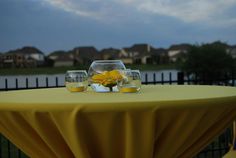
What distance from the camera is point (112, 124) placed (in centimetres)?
226

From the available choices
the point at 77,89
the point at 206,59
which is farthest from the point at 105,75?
the point at 206,59

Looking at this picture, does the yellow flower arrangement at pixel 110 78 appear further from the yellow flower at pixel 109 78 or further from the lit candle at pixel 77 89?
the lit candle at pixel 77 89

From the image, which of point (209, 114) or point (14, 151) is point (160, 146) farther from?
point (14, 151)

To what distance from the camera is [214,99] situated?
232cm

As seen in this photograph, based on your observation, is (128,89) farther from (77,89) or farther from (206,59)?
(206,59)

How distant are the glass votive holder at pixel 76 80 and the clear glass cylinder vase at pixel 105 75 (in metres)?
0.09

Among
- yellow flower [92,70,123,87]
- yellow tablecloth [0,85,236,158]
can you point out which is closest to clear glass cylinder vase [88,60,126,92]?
yellow flower [92,70,123,87]

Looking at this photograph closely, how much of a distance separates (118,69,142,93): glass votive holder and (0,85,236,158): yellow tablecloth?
57 cm

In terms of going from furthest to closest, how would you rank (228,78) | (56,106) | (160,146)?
(228,78), (160,146), (56,106)

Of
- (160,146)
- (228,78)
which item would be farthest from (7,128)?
(228,78)

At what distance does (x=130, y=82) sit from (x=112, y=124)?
2.69ft

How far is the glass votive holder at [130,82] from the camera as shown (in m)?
2.98

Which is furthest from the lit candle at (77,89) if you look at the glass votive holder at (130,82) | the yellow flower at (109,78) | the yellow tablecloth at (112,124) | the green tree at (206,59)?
the green tree at (206,59)

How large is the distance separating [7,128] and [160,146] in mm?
909
